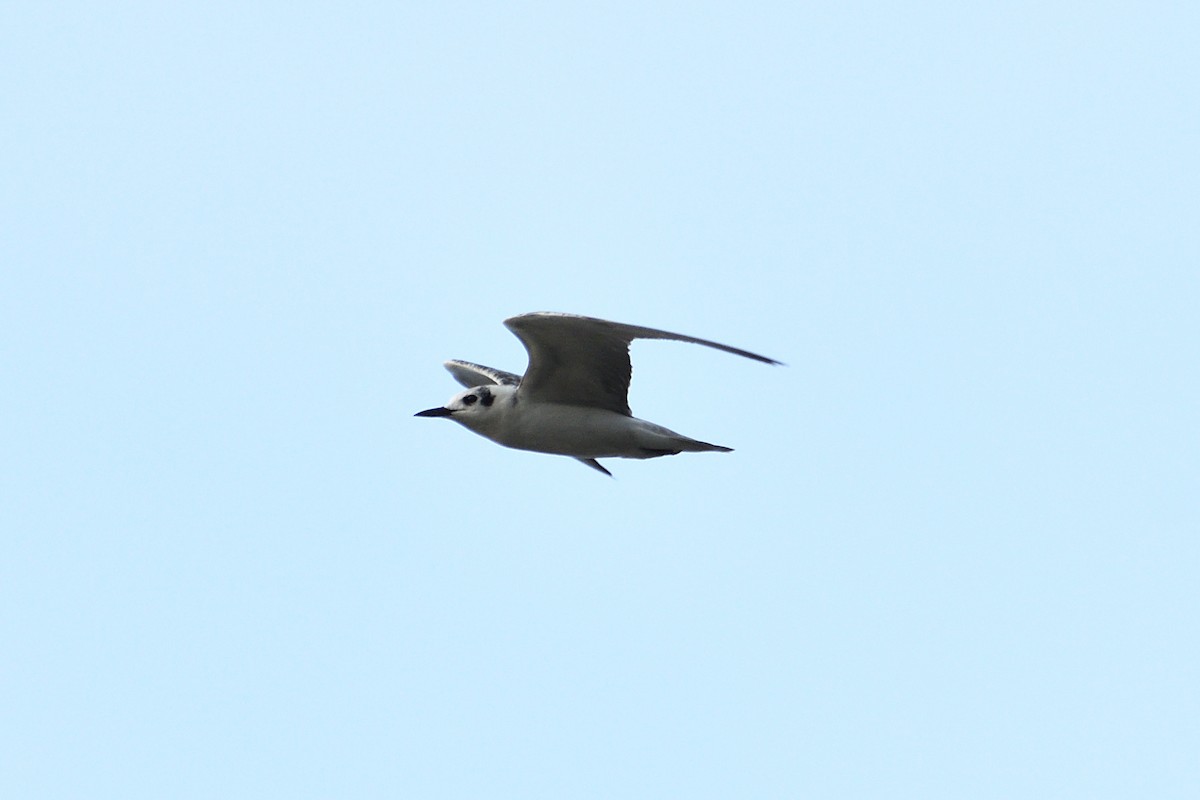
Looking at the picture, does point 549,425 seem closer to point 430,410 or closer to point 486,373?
point 430,410

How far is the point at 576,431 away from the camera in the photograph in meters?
16.3

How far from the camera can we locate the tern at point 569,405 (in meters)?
15.6

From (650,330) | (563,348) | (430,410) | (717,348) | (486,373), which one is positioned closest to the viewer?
(717,348)

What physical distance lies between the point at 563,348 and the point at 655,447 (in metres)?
1.51

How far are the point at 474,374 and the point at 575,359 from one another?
5.49m

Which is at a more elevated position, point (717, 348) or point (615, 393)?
point (717, 348)

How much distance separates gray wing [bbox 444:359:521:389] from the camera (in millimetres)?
20837

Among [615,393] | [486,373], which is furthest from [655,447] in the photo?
[486,373]

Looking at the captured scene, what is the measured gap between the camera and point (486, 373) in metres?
21.1

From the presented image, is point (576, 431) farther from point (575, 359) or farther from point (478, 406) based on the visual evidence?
point (478, 406)

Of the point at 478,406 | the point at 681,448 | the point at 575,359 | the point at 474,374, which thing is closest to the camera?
Answer: the point at 575,359

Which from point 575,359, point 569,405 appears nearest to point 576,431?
point 569,405

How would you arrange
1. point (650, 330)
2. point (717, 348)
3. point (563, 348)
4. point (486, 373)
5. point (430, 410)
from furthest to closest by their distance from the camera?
point (486, 373)
point (430, 410)
point (563, 348)
point (650, 330)
point (717, 348)

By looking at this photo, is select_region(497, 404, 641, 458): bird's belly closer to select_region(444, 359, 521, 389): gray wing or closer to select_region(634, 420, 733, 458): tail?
select_region(634, 420, 733, 458): tail
